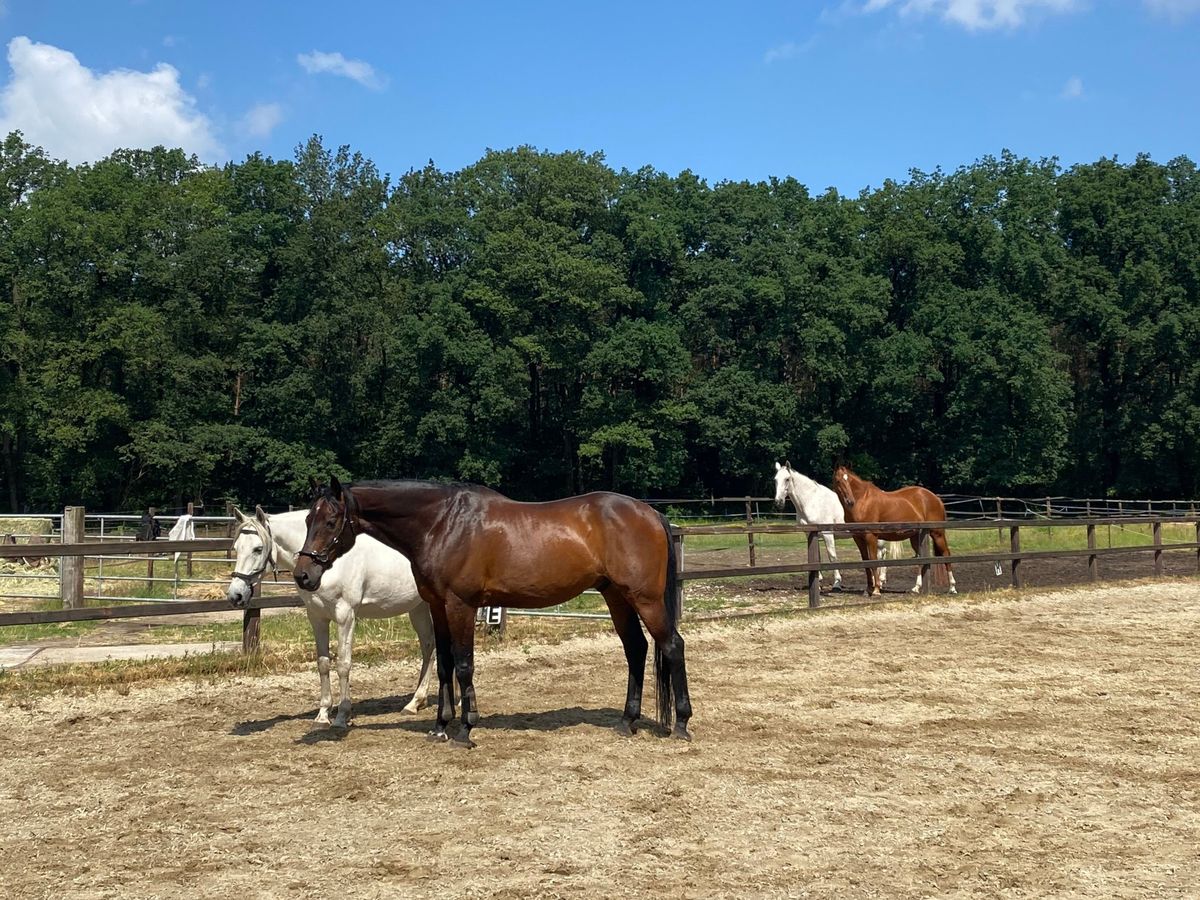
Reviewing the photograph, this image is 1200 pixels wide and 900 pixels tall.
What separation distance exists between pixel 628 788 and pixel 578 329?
126ft

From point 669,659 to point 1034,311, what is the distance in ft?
144

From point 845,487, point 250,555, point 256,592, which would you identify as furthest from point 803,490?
point 250,555

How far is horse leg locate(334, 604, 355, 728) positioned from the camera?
6.96 metres

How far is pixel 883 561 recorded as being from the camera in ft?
46.3

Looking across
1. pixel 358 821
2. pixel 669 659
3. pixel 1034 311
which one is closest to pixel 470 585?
pixel 669 659

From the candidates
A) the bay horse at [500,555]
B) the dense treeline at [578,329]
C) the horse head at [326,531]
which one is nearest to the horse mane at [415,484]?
the bay horse at [500,555]

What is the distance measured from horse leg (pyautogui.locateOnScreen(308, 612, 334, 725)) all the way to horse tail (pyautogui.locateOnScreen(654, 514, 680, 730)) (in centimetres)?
232

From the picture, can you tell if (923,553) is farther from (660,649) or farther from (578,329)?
(578,329)

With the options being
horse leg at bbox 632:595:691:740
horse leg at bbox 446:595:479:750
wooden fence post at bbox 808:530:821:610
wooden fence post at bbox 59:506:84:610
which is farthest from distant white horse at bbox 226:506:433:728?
wooden fence post at bbox 808:530:821:610

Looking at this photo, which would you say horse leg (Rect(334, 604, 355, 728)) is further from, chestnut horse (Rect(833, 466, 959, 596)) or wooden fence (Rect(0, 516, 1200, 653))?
chestnut horse (Rect(833, 466, 959, 596))

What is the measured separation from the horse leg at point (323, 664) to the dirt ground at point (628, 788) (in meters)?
0.18

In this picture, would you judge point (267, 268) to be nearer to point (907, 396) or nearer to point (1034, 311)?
point (907, 396)

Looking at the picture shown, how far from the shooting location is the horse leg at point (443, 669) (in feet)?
21.7

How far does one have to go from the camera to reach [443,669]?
6836 millimetres
